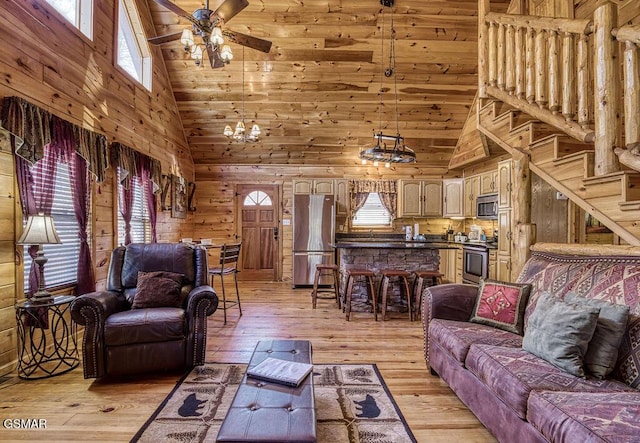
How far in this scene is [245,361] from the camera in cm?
313

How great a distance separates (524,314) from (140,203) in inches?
190

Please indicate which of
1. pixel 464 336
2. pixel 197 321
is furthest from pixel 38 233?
pixel 464 336

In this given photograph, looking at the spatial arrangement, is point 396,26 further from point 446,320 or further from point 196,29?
point 446,320

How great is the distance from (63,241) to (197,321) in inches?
68.5

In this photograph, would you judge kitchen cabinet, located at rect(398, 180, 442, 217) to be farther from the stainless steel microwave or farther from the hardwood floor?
the hardwood floor

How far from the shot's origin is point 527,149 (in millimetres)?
3266

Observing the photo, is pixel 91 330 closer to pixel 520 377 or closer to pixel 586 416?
pixel 520 377

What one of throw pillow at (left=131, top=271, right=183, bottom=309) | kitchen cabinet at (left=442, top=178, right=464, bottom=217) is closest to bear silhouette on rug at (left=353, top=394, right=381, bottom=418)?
throw pillow at (left=131, top=271, right=183, bottom=309)

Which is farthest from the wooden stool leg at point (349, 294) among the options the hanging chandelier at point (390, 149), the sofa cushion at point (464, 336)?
the sofa cushion at point (464, 336)

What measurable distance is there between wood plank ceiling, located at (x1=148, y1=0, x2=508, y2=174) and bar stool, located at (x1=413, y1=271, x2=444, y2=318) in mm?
3223

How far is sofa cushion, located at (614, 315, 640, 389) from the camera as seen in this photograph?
1.76 m

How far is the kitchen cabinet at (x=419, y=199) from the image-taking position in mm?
7234

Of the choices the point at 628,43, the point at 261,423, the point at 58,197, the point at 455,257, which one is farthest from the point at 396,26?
the point at 261,423

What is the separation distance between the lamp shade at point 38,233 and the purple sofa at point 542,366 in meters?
3.02
